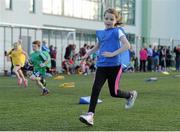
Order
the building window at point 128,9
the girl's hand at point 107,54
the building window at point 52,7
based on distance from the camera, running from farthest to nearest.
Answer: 1. the building window at point 128,9
2. the building window at point 52,7
3. the girl's hand at point 107,54

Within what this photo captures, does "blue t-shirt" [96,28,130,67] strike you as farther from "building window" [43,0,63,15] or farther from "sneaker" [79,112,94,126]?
"building window" [43,0,63,15]

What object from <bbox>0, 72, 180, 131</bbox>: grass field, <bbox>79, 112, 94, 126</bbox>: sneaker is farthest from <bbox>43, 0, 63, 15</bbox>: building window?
<bbox>79, 112, 94, 126</bbox>: sneaker

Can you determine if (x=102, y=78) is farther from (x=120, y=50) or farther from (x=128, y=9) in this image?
(x=128, y=9)

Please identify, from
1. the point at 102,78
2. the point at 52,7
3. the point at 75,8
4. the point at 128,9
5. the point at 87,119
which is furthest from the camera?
the point at 128,9

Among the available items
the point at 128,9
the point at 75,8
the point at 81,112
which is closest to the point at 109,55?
the point at 81,112

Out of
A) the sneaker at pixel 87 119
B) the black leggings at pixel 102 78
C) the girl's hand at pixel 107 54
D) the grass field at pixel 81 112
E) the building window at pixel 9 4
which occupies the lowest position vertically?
the grass field at pixel 81 112

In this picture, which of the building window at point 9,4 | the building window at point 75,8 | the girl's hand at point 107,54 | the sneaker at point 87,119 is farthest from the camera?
the building window at point 75,8

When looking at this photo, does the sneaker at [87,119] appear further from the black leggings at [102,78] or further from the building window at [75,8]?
the building window at [75,8]

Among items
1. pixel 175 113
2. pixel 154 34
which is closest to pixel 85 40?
pixel 154 34

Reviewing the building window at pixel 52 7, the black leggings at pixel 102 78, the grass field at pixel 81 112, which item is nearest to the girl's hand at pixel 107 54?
the black leggings at pixel 102 78

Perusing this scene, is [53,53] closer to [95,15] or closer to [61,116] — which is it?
[95,15]

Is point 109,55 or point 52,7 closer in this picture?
point 109,55

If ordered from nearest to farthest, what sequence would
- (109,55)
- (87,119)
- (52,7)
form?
(87,119) < (109,55) < (52,7)

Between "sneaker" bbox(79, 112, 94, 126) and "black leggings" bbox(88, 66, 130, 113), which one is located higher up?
"black leggings" bbox(88, 66, 130, 113)
